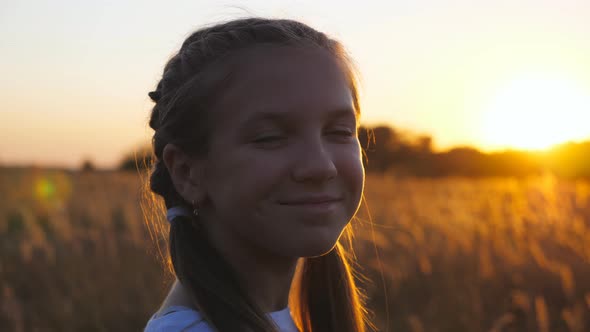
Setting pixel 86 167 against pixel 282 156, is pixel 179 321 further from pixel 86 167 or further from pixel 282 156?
pixel 86 167

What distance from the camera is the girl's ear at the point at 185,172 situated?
4.64ft

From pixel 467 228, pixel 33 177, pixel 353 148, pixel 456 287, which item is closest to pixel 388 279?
pixel 456 287

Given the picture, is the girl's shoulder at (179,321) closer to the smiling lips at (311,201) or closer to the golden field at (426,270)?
the smiling lips at (311,201)

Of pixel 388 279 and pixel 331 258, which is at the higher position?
pixel 331 258

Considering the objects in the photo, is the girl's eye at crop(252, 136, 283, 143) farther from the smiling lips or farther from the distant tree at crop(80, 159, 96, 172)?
the distant tree at crop(80, 159, 96, 172)

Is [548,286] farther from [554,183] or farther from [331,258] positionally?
[331,258]

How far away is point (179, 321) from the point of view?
1.26 meters

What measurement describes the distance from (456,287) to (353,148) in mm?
2840

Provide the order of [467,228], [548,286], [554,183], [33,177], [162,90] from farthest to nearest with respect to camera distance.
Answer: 1. [33,177]
2. [554,183]
3. [467,228]
4. [548,286]
5. [162,90]

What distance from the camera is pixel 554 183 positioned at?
18.5ft

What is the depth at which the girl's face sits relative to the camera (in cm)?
128

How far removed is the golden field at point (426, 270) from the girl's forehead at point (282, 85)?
68.3 inches

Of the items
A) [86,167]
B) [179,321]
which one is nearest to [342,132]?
[179,321]

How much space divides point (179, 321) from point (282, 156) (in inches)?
17.8
